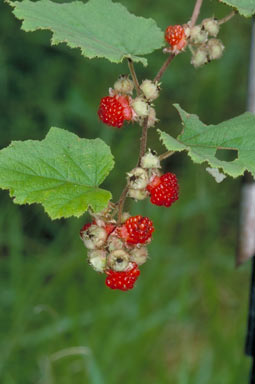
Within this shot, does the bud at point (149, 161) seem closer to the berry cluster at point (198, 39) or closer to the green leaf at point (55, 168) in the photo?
the green leaf at point (55, 168)

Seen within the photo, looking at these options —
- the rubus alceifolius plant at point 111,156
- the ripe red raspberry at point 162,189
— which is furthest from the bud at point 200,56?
the ripe red raspberry at point 162,189

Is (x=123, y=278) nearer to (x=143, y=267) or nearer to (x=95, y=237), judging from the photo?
(x=95, y=237)

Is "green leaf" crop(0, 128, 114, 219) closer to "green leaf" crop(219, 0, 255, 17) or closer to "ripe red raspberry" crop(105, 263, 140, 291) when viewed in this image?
"ripe red raspberry" crop(105, 263, 140, 291)

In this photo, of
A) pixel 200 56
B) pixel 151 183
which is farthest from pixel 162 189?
pixel 200 56

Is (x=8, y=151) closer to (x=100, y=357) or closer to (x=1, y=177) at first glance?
(x=1, y=177)

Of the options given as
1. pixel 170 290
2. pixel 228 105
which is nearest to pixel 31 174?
pixel 170 290
